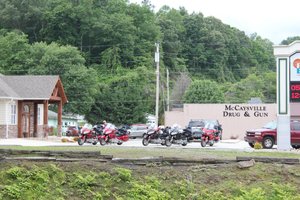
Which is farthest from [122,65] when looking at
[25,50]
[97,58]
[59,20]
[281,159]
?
[281,159]

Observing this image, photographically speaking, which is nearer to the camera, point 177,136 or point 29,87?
point 177,136

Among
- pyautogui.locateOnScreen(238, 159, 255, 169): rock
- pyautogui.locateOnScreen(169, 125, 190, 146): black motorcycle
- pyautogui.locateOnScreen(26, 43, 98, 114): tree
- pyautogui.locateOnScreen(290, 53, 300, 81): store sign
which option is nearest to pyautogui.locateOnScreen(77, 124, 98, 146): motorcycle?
pyautogui.locateOnScreen(169, 125, 190, 146): black motorcycle

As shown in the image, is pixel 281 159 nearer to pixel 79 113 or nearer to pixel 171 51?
pixel 79 113

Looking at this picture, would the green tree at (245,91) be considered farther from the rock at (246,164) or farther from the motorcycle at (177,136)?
the rock at (246,164)

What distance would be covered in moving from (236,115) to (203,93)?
88.1 ft

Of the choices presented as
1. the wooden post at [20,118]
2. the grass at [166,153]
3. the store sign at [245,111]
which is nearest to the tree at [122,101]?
the store sign at [245,111]

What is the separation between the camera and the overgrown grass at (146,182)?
1147 centimetres

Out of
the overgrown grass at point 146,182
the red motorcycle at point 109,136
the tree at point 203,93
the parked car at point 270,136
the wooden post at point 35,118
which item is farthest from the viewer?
the tree at point 203,93

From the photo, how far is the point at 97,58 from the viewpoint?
9488 centimetres

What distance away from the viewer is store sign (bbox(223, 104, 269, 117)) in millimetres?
53531

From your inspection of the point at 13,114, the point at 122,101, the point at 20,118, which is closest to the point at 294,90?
the point at 13,114

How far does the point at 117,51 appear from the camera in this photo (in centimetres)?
9094

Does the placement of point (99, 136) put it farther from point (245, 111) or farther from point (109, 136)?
point (245, 111)

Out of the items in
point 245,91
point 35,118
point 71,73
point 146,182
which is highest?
point 71,73
